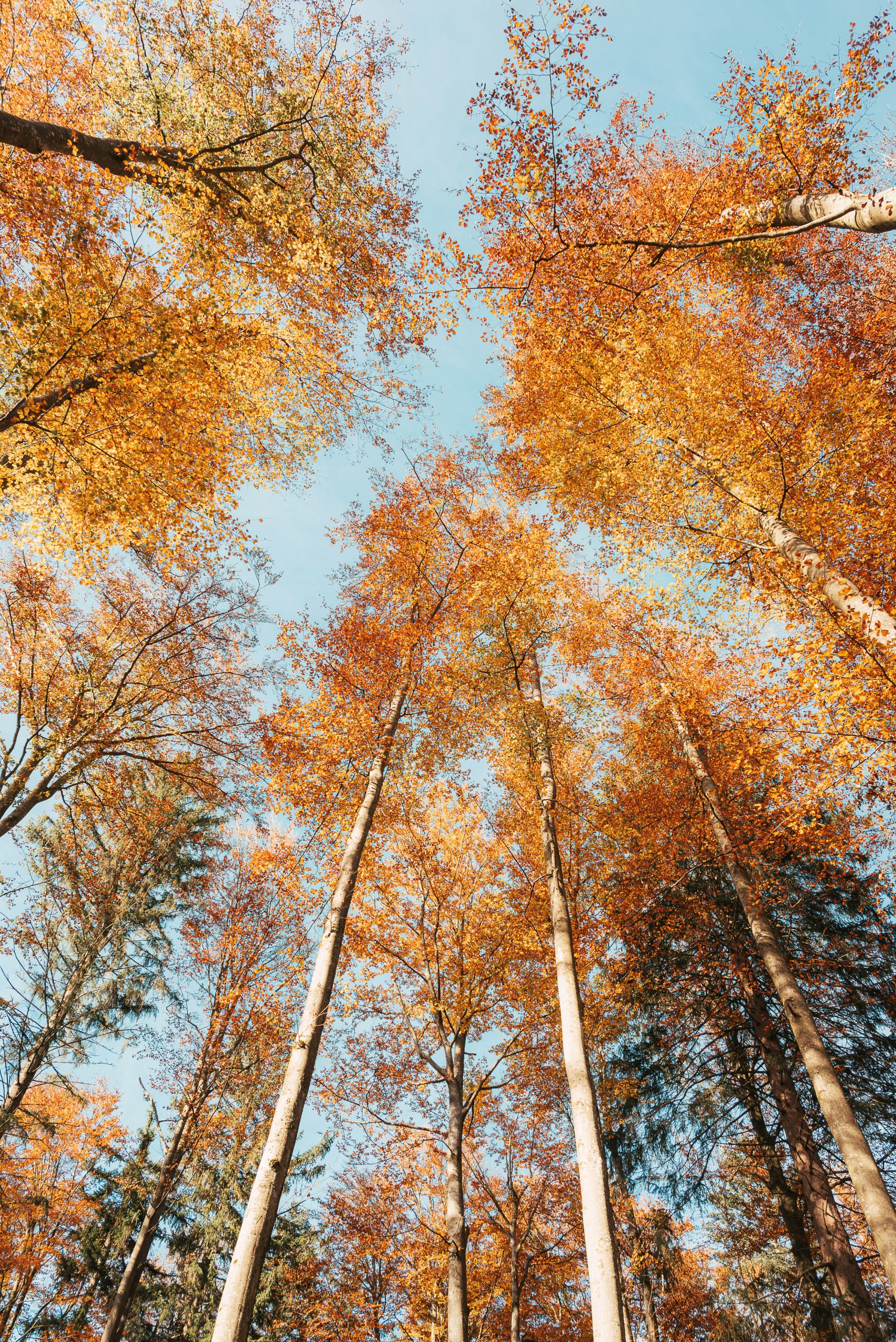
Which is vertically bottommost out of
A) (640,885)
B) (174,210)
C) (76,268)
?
(640,885)

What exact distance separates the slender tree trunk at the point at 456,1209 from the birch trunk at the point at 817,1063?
4.31 m

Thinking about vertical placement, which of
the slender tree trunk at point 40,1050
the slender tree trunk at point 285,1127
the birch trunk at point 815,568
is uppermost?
the birch trunk at point 815,568

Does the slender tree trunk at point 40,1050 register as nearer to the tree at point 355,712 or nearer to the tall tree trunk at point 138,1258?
the tall tree trunk at point 138,1258

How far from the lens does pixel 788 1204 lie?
8.23 m

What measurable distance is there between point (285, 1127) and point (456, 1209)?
4.00m

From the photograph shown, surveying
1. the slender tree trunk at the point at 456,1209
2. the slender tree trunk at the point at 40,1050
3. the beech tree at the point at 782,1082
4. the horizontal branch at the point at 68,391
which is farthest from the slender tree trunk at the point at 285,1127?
the horizontal branch at the point at 68,391

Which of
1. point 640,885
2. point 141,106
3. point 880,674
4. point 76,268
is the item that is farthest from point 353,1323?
point 141,106

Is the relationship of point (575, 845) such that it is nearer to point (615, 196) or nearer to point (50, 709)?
point (50, 709)

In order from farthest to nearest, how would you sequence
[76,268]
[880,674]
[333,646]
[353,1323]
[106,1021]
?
[353,1323] < [106,1021] < [333,646] < [76,268] < [880,674]

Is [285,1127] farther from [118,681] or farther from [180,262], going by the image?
[180,262]

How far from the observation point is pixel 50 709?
7766 mm

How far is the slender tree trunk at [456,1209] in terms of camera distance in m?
6.57

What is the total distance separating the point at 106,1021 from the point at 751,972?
1253cm

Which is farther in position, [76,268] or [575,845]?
[575,845]
